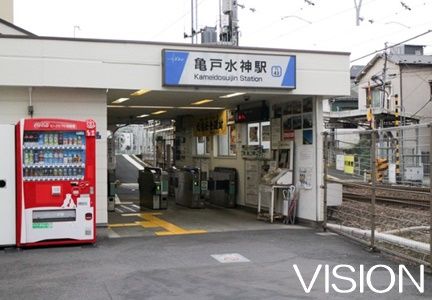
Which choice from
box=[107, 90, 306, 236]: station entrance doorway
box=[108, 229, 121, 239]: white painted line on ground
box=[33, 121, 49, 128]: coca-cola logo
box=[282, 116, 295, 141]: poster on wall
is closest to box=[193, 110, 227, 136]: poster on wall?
box=[107, 90, 306, 236]: station entrance doorway

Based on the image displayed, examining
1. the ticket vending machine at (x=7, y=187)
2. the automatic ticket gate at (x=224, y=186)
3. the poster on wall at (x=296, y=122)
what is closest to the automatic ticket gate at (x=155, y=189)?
the automatic ticket gate at (x=224, y=186)

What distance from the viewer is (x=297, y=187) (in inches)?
503

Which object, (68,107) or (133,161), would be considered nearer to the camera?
(68,107)

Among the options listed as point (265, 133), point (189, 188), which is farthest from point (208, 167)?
point (265, 133)

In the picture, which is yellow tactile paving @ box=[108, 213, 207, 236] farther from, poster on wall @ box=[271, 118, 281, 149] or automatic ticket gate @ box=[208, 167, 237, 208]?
poster on wall @ box=[271, 118, 281, 149]

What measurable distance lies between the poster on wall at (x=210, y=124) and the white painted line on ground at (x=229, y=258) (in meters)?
7.97

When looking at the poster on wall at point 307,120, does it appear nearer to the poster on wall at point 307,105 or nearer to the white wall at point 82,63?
the poster on wall at point 307,105

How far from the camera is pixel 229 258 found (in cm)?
875

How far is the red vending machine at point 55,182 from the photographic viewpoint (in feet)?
31.0

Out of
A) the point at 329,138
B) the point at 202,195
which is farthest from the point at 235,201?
the point at 329,138

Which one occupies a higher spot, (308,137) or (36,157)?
(308,137)

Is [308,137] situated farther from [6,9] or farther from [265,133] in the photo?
[6,9]

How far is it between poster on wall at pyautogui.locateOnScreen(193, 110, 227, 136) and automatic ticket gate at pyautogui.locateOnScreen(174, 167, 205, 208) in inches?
55.0

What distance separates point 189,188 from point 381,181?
313 inches
